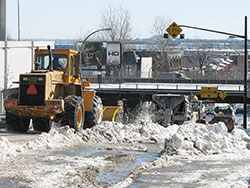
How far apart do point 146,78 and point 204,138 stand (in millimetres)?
58488

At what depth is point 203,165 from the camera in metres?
15.4

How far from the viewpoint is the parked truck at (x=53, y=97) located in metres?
20.5


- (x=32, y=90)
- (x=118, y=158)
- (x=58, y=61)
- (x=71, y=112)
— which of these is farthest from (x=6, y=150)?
(x=58, y=61)

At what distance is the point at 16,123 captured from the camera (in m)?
21.8

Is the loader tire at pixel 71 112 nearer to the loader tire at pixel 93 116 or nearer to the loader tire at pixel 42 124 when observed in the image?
the loader tire at pixel 42 124

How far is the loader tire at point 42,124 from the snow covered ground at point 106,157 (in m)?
2.16

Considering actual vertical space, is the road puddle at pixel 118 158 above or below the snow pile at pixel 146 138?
below

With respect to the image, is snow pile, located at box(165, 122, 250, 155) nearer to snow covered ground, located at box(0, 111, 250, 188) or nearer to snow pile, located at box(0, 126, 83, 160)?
snow covered ground, located at box(0, 111, 250, 188)

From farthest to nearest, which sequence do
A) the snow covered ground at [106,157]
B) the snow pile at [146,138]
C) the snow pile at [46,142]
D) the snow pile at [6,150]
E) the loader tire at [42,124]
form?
the loader tire at [42,124]
the snow pile at [146,138]
the snow pile at [46,142]
the snow pile at [6,150]
the snow covered ground at [106,157]

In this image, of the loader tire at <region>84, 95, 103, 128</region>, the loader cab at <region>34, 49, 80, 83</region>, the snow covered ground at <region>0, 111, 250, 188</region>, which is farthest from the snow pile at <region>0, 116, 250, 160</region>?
the loader cab at <region>34, 49, 80, 83</region>

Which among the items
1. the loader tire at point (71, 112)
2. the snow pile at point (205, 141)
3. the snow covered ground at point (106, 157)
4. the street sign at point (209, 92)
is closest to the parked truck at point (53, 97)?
the loader tire at point (71, 112)

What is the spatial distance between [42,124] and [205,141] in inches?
285

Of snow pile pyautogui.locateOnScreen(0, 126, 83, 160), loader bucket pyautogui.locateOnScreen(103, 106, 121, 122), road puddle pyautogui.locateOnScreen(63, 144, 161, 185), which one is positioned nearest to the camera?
road puddle pyautogui.locateOnScreen(63, 144, 161, 185)

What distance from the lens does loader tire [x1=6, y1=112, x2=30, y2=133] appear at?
21.5 metres
